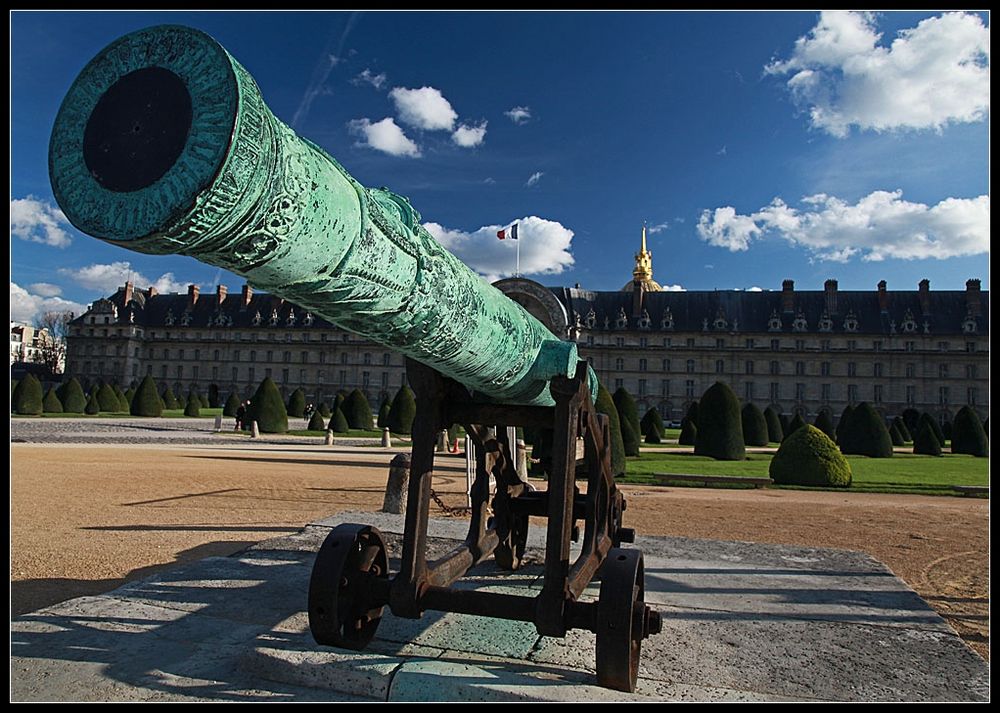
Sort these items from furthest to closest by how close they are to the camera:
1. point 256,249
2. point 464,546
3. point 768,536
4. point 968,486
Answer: point 968,486, point 768,536, point 464,546, point 256,249

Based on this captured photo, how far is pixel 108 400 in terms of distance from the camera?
36156 millimetres

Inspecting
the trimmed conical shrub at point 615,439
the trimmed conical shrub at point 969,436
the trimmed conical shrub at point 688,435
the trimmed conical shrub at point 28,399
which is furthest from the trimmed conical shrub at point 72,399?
the trimmed conical shrub at point 969,436

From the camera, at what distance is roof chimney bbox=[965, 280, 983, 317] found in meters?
47.7

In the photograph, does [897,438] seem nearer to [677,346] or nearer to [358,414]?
[677,346]

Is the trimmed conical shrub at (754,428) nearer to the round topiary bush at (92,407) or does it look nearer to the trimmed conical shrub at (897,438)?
the trimmed conical shrub at (897,438)

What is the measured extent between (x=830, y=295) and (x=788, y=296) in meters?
2.93

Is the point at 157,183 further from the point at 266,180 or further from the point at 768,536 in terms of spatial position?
the point at 768,536

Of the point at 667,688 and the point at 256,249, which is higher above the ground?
the point at 256,249

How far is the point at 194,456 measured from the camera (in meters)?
15.7

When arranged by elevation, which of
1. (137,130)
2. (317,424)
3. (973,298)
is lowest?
(317,424)

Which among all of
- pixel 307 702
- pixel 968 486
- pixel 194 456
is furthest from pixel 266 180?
pixel 194 456

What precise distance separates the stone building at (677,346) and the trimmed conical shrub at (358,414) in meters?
15.4

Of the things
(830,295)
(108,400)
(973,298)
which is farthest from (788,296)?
(108,400)
